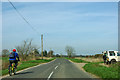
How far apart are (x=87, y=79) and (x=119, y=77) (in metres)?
2.07

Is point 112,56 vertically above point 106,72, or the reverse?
point 112,56

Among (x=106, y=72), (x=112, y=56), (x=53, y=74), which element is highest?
(x=112, y=56)

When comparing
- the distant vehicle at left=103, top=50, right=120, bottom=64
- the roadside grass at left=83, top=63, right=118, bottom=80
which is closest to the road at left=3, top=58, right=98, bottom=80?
the roadside grass at left=83, top=63, right=118, bottom=80

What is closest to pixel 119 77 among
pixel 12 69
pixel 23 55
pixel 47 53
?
pixel 12 69

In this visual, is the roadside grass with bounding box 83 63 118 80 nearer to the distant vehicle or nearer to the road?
the road

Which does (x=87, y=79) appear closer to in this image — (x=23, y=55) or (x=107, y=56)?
(x=107, y=56)

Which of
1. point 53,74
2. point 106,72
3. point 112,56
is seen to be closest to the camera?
point 106,72

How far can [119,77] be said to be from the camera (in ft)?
34.8

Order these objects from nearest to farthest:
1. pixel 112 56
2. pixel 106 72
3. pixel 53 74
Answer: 1. pixel 106 72
2. pixel 53 74
3. pixel 112 56

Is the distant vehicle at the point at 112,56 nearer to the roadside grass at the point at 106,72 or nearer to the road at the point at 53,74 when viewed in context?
the road at the point at 53,74

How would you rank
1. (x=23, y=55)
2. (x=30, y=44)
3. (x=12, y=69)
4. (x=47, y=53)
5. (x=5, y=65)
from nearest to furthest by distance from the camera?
(x=12, y=69) < (x=5, y=65) < (x=23, y=55) < (x=30, y=44) < (x=47, y=53)

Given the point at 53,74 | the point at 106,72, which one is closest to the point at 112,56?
the point at 106,72

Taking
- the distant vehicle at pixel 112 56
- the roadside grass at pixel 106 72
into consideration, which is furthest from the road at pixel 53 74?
the distant vehicle at pixel 112 56

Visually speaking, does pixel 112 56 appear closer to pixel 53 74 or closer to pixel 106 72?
pixel 106 72
